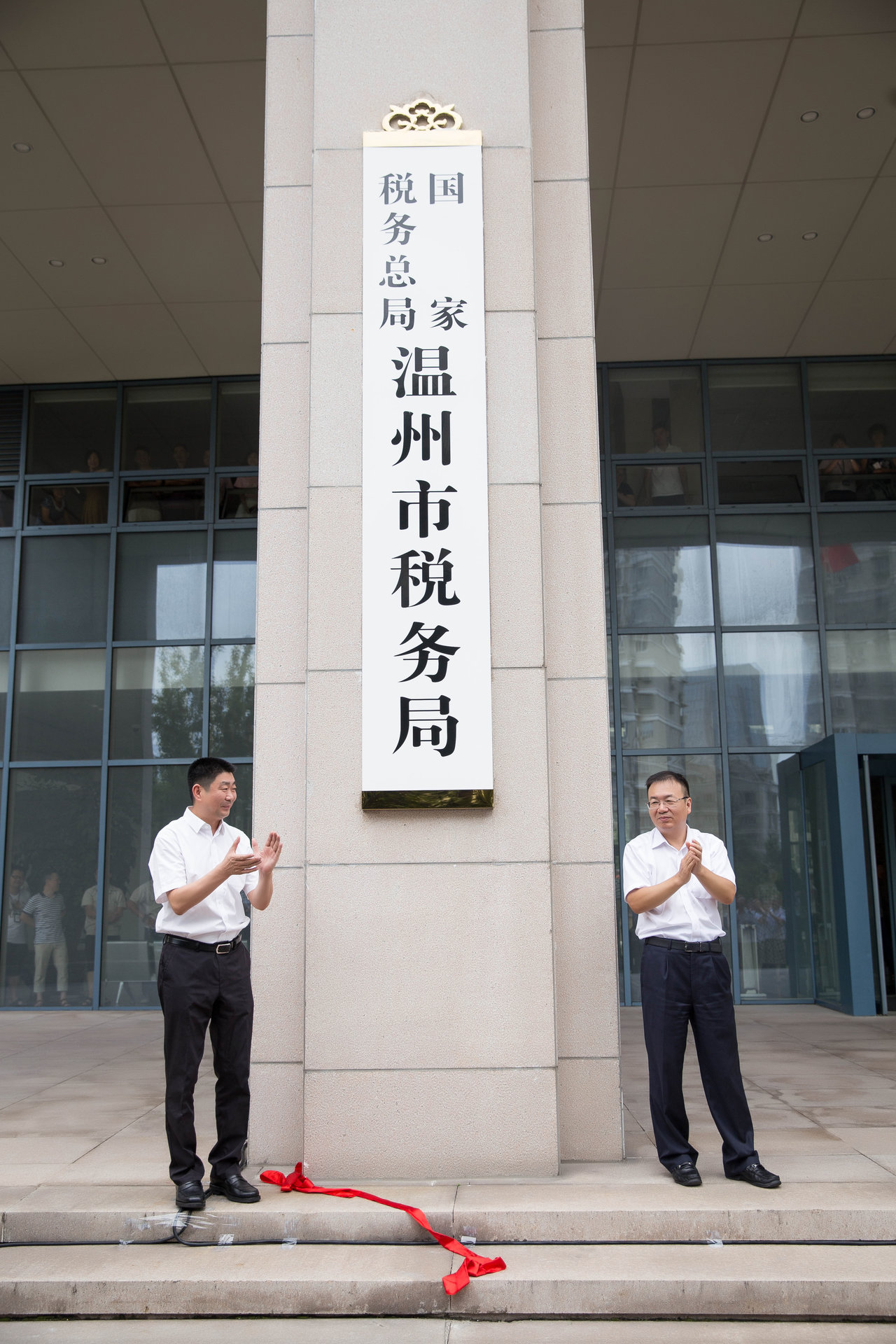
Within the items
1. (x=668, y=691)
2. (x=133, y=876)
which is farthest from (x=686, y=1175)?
(x=133, y=876)

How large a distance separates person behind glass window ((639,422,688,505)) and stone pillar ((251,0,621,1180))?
6.96m

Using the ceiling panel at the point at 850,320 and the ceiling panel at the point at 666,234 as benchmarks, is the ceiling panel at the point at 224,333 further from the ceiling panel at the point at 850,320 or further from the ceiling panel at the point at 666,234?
the ceiling panel at the point at 850,320

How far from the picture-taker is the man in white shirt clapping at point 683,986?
4.80 metres

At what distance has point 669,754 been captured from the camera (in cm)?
1202

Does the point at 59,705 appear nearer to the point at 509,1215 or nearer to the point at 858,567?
the point at 858,567

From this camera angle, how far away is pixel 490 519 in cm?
545

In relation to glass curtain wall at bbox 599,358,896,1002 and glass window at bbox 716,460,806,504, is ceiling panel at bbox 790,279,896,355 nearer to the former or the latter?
glass curtain wall at bbox 599,358,896,1002

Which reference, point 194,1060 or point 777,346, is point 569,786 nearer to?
point 194,1060

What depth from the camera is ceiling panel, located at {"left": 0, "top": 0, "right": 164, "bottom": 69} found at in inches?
318

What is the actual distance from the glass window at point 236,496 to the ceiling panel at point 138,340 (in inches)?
A: 52.6

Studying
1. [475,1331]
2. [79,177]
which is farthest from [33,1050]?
[79,177]

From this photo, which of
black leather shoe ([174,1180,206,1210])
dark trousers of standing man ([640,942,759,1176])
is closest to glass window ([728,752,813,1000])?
dark trousers of standing man ([640,942,759,1176])

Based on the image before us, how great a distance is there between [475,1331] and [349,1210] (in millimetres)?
810

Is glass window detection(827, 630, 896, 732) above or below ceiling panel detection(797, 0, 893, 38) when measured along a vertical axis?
below
